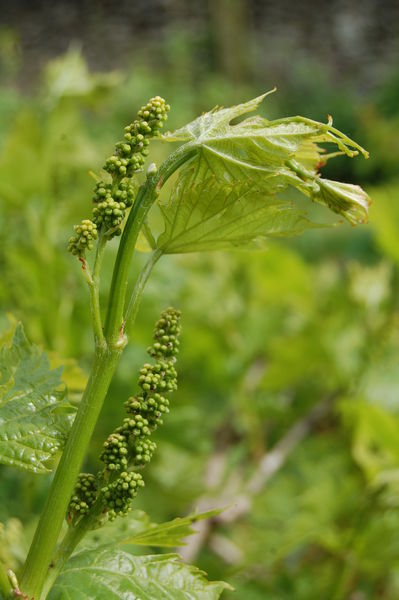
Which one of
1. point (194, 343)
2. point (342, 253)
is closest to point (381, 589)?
point (194, 343)

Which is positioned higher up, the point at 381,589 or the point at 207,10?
the point at 207,10


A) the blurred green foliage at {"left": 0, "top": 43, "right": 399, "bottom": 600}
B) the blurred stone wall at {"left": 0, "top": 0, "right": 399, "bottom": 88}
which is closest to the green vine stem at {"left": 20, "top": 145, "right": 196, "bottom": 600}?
the blurred green foliage at {"left": 0, "top": 43, "right": 399, "bottom": 600}

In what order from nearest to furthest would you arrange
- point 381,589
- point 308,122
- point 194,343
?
point 308,122, point 381,589, point 194,343

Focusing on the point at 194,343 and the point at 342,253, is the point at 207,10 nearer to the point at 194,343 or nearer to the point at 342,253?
the point at 342,253

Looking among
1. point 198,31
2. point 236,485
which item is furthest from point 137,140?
point 198,31

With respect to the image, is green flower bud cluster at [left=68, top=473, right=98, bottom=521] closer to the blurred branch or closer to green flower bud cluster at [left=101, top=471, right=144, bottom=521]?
green flower bud cluster at [left=101, top=471, right=144, bottom=521]

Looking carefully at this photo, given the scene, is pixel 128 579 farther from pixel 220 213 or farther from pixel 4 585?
pixel 220 213
